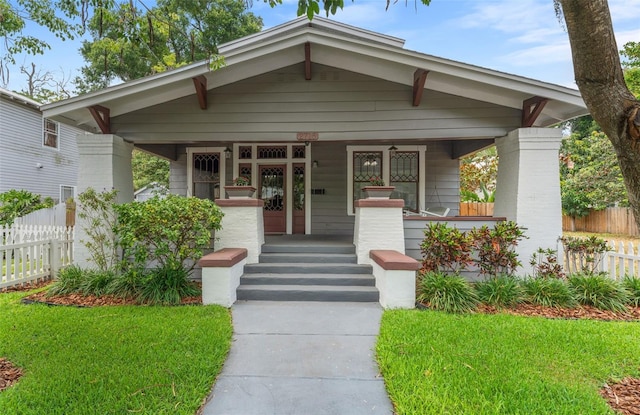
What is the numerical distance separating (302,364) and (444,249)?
127 inches

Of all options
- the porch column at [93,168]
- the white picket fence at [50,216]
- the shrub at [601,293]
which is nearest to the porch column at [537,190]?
the shrub at [601,293]

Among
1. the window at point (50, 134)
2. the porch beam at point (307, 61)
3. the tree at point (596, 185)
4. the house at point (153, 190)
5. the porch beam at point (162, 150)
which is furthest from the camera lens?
the tree at point (596, 185)

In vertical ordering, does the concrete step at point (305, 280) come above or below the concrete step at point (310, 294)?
above

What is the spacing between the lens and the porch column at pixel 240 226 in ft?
19.1

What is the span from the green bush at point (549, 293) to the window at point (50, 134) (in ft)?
57.3

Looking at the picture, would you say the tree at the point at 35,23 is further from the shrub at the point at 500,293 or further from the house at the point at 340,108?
the shrub at the point at 500,293

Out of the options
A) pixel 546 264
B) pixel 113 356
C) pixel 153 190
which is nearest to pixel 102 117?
pixel 153 190

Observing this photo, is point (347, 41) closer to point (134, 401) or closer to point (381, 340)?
point (381, 340)

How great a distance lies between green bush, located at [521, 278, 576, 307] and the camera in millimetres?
4789

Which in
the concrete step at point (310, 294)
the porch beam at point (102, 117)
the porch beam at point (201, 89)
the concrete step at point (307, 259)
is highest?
the porch beam at point (201, 89)

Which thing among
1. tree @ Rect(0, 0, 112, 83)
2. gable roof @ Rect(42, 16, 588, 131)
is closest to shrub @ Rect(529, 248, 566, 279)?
gable roof @ Rect(42, 16, 588, 131)

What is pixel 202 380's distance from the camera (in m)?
2.76

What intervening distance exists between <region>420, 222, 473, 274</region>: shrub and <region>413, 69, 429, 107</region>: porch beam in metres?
2.31

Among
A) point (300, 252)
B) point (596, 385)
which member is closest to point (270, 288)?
point (300, 252)
